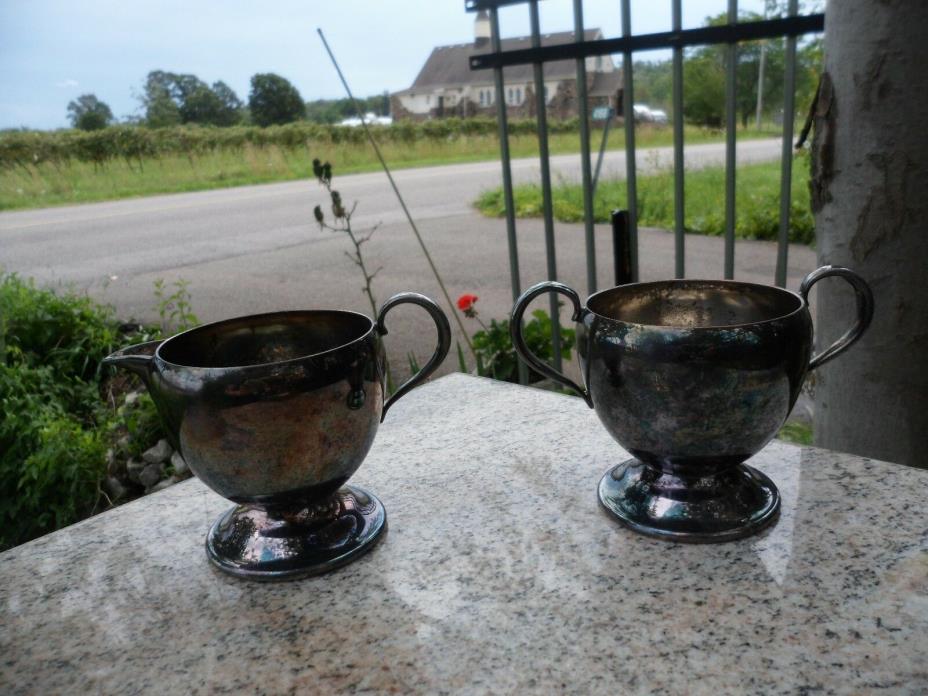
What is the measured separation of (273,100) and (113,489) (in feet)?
79.1

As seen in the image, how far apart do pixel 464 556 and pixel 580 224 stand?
6894 mm

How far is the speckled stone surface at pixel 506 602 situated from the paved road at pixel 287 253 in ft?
9.34

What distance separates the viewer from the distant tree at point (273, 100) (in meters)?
24.5

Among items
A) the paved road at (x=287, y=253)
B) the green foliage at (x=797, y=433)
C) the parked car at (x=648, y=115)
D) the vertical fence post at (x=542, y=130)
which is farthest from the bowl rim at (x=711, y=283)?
the parked car at (x=648, y=115)

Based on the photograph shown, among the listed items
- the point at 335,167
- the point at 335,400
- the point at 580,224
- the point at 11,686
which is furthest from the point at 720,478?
the point at 335,167

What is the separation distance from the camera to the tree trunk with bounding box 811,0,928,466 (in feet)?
4.02

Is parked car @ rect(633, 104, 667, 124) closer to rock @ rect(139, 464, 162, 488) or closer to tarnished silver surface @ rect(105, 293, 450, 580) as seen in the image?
rock @ rect(139, 464, 162, 488)

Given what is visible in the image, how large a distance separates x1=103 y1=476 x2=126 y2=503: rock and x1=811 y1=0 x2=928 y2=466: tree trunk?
2.17m

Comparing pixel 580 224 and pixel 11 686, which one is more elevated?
pixel 11 686

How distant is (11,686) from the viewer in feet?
2.00

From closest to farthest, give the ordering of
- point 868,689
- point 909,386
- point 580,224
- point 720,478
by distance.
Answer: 1. point 868,689
2. point 720,478
3. point 909,386
4. point 580,224

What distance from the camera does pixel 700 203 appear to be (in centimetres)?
753

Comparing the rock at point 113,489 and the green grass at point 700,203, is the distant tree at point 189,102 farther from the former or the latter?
the rock at point 113,489

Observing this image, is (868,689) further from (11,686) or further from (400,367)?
(400,367)
